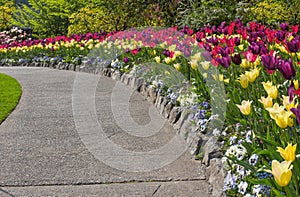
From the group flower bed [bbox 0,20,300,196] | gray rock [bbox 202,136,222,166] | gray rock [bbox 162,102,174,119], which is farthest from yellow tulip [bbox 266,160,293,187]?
gray rock [bbox 162,102,174,119]

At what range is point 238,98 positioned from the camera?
385 centimetres

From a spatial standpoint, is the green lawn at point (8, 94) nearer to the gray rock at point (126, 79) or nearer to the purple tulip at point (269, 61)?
the gray rock at point (126, 79)

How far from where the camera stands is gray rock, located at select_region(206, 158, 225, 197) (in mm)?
3328

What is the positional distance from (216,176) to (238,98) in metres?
0.69

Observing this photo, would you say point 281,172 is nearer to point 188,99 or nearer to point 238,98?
point 238,98

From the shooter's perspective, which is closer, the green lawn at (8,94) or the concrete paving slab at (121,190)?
the concrete paving slab at (121,190)

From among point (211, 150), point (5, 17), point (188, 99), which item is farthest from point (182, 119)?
point (5, 17)

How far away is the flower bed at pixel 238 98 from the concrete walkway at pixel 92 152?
27 centimetres

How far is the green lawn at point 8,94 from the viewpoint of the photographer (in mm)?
7020

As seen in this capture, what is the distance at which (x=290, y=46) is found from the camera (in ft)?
13.9

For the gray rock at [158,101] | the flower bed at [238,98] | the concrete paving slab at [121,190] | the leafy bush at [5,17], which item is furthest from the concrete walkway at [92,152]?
the leafy bush at [5,17]

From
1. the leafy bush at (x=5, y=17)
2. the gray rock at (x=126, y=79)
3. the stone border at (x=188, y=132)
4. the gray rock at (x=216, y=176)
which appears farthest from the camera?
the leafy bush at (x=5, y=17)

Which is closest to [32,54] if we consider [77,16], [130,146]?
[77,16]

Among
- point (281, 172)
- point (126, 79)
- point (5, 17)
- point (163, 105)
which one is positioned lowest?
point (5, 17)
